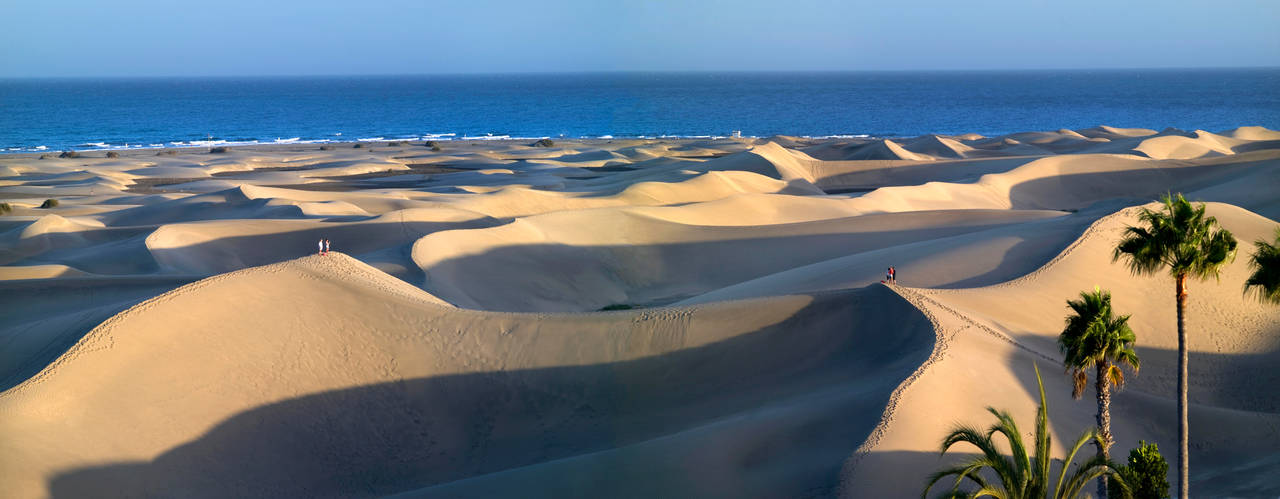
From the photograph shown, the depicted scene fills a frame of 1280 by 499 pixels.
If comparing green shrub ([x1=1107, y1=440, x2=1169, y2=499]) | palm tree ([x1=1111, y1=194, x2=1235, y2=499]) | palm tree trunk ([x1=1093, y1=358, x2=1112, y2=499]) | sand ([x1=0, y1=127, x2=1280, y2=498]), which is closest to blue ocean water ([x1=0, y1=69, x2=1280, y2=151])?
sand ([x1=0, y1=127, x2=1280, y2=498])

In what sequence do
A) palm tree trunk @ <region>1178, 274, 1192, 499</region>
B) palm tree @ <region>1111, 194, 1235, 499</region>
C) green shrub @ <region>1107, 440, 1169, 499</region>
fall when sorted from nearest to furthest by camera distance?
green shrub @ <region>1107, 440, 1169, 499</region> < palm tree @ <region>1111, 194, 1235, 499</region> < palm tree trunk @ <region>1178, 274, 1192, 499</region>

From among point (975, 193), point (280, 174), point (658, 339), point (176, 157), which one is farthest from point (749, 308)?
point (176, 157)

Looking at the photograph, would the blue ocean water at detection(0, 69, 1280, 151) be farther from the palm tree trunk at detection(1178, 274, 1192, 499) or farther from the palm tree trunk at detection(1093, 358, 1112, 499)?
the palm tree trunk at detection(1093, 358, 1112, 499)

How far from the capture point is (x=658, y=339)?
17516mm

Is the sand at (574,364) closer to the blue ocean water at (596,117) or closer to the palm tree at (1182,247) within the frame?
the palm tree at (1182,247)

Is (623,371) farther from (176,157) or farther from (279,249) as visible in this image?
(176,157)

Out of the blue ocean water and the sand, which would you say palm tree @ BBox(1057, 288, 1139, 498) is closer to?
the sand

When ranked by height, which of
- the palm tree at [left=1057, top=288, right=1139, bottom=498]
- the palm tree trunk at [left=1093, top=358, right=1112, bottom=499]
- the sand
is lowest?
the sand

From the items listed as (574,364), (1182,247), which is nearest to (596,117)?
(574,364)

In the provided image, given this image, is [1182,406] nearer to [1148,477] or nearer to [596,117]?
[1148,477]

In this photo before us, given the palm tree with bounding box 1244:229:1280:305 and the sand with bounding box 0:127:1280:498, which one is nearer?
the palm tree with bounding box 1244:229:1280:305

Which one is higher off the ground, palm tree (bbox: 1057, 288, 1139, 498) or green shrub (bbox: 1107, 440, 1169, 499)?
palm tree (bbox: 1057, 288, 1139, 498)

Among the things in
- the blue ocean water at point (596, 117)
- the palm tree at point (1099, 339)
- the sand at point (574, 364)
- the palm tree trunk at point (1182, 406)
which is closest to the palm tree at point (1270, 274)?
the palm tree trunk at point (1182, 406)

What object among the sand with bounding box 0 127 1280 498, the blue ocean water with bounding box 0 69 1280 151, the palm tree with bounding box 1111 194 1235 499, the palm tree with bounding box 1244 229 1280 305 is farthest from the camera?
the blue ocean water with bounding box 0 69 1280 151
